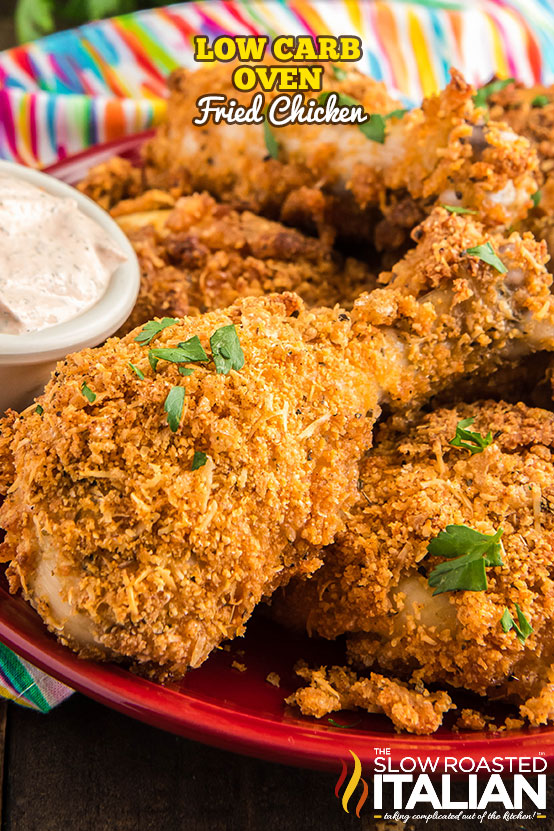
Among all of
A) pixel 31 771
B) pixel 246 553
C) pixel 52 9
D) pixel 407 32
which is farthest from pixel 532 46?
pixel 31 771

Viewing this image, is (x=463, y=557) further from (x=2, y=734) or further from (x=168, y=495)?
(x=2, y=734)

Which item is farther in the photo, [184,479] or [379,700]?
[379,700]

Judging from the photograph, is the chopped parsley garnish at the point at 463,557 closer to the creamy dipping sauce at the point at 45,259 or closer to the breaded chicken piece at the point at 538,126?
the breaded chicken piece at the point at 538,126

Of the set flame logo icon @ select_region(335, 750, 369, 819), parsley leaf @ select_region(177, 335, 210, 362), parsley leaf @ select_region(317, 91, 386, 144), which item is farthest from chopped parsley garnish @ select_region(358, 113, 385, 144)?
flame logo icon @ select_region(335, 750, 369, 819)

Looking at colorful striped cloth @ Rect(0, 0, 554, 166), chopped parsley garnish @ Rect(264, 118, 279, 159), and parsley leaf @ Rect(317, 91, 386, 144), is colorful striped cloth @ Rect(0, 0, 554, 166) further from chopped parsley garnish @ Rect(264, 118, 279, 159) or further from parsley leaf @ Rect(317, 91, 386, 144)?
parsley leaf @ Rect(317, 91, 386, 144)

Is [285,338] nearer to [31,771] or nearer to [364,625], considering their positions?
[364,625]

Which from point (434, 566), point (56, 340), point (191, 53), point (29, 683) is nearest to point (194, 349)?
point (56, 340)

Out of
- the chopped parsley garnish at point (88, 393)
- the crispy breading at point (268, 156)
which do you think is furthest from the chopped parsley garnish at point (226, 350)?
the crispy breading at point (268, 156)
